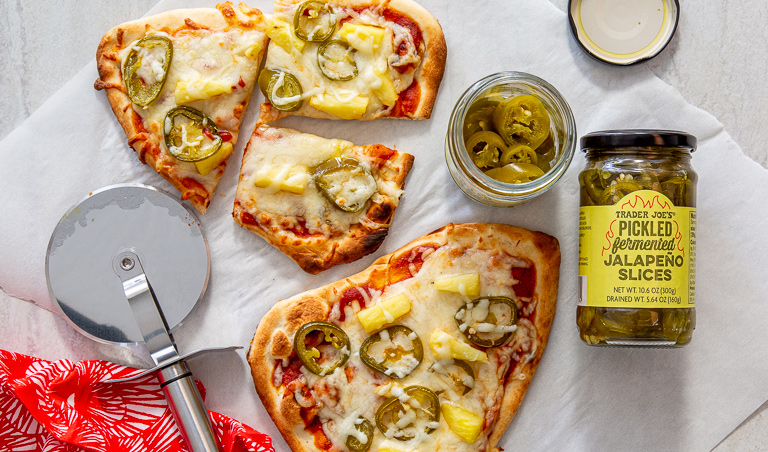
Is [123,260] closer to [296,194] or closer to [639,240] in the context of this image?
[296,194]

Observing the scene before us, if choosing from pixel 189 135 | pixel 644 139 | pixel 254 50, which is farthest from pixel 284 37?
pixel 644 139

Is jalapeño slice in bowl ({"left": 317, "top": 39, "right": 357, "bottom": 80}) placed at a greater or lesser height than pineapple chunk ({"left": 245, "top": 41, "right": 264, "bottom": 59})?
greater

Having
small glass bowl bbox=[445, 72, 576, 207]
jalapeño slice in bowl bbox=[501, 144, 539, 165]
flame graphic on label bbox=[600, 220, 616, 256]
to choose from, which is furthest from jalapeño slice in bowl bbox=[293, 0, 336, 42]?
flame graphic on label bbox=[600, 220, 616, 256]

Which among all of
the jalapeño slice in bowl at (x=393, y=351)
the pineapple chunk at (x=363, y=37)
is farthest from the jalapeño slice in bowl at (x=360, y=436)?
the pineapple chunk at (x=363, y=37)

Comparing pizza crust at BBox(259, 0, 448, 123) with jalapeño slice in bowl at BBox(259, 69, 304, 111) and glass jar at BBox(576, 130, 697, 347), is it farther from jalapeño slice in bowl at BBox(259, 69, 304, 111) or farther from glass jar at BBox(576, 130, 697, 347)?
glass jar at BBox(576, 130, 697, 347)

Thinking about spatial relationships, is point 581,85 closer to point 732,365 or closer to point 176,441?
point 732,365

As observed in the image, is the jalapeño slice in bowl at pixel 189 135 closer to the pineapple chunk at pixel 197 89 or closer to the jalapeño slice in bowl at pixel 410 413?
the pineapple chunk at pixel 197 89

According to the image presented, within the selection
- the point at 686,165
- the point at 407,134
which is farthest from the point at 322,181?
the point at 686,165
